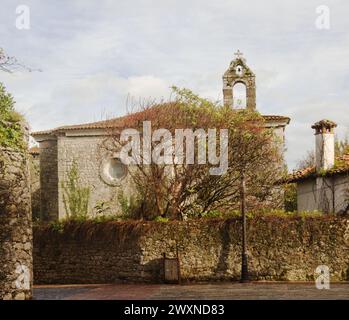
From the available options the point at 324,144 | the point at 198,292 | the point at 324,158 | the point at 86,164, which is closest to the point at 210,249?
the point at 198,292

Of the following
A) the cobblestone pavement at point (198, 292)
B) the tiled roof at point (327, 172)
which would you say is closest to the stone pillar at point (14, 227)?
the cobblestone pavement at point (198, 292)

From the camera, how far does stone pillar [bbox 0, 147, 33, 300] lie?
12.6 m

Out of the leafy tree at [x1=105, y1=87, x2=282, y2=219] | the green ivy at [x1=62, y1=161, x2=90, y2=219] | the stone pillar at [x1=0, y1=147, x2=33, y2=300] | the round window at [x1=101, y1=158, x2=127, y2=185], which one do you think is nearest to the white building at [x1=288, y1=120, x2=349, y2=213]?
the leafy tree at [x1=105, y1=87, x2=282, y2=219]

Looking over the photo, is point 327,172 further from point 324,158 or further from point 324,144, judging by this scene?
point 324,144

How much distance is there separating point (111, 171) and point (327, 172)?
11.0 meters

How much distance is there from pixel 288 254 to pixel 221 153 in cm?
525

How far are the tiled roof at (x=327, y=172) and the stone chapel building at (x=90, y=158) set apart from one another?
309cm

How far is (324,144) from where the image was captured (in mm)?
28516

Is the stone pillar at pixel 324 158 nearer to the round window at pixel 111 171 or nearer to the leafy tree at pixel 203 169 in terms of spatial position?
the leafy tree at pixel 203 169

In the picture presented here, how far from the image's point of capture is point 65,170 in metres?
35.7

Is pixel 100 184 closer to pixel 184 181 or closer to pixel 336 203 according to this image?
pixel 184 181

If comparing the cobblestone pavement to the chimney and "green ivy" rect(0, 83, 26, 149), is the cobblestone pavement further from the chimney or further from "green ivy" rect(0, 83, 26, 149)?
the chimney

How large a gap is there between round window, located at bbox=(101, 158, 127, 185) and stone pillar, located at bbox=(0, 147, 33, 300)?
20830 millimetres
